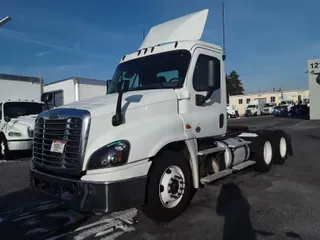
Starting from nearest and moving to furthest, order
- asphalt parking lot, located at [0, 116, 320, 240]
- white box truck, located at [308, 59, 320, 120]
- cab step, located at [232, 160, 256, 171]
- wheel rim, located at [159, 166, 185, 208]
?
asphalt parking lot, located at [0, 116, 320, 240] → wheel rim, located at [159, 166, 185, 208] → cab step, located at [232, 160, 256, 171] → white box truck, located at [308, 59, 320, 120]

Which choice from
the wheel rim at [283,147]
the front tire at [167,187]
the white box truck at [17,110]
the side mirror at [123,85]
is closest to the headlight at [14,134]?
the white box truck at [17,110]

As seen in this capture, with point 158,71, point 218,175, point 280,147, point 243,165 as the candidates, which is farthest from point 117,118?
point 280,147

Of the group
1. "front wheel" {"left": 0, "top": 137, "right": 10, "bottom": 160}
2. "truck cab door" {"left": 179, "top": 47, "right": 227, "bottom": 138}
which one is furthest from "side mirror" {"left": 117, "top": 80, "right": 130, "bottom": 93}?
"front wheel" {"left": 0, "top": 137, "right": 10, "bottom": 160}

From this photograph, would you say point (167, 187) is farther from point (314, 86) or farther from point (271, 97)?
point (271, 97)

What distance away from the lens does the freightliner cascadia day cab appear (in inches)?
157

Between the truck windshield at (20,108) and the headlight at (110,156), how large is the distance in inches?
397

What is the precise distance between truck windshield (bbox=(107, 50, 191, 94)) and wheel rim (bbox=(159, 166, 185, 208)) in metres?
1.42

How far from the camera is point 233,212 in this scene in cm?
500

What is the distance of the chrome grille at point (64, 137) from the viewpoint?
4.04 meters

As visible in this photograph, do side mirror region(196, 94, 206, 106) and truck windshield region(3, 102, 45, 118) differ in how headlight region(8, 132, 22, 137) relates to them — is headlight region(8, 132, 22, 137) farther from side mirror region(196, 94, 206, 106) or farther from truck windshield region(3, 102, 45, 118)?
side mirror region(196, 94, 206, 106)

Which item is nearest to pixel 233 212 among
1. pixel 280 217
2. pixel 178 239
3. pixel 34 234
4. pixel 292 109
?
pixel 280 217

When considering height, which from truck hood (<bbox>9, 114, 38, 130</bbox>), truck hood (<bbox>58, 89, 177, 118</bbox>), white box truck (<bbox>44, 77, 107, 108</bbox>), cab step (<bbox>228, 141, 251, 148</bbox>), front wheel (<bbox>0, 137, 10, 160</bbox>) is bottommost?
front wheel (<bbox>0, 137, 10, 160</bbox>)

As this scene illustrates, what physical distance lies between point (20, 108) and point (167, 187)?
10.4 m

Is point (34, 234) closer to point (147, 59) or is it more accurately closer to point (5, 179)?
point (147, 59)
